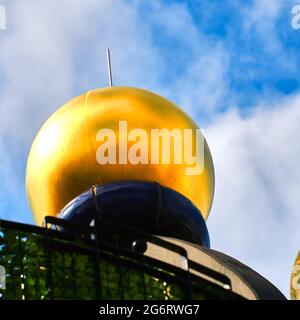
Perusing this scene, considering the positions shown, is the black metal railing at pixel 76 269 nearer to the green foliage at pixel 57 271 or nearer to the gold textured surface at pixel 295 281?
the green foliage at pixel 57 271

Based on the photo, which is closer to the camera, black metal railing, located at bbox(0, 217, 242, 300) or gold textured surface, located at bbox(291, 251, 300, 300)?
black metal railing, located at bbox(0, 217, 242, 300)

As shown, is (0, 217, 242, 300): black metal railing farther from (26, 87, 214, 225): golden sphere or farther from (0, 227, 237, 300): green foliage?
(26, 87, 214, 225): golden sphere

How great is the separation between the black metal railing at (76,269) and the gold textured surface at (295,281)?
5.77 metres

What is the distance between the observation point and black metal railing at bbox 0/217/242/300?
8609 millimetres

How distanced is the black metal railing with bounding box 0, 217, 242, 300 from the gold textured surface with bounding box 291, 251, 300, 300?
5.77m

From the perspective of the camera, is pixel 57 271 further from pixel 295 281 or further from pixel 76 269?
pixel 295 281

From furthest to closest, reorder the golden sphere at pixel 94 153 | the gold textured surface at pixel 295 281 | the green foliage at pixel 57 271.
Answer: the gold textured surface at pixel 295 281
the golden sphere at pixel 94 153
the green foliage at pixel 57 271

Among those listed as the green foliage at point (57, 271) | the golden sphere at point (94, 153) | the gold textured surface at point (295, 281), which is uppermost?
the golden sphere at point (94, 153)

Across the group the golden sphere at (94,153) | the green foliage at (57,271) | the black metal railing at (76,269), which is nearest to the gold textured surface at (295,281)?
→ the golden sphere at (94,153)

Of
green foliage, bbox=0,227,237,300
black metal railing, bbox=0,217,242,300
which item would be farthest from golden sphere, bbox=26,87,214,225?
green foliage, bbox=0,227,237,300

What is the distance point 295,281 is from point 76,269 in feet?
23.7

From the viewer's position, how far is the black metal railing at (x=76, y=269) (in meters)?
8.61
